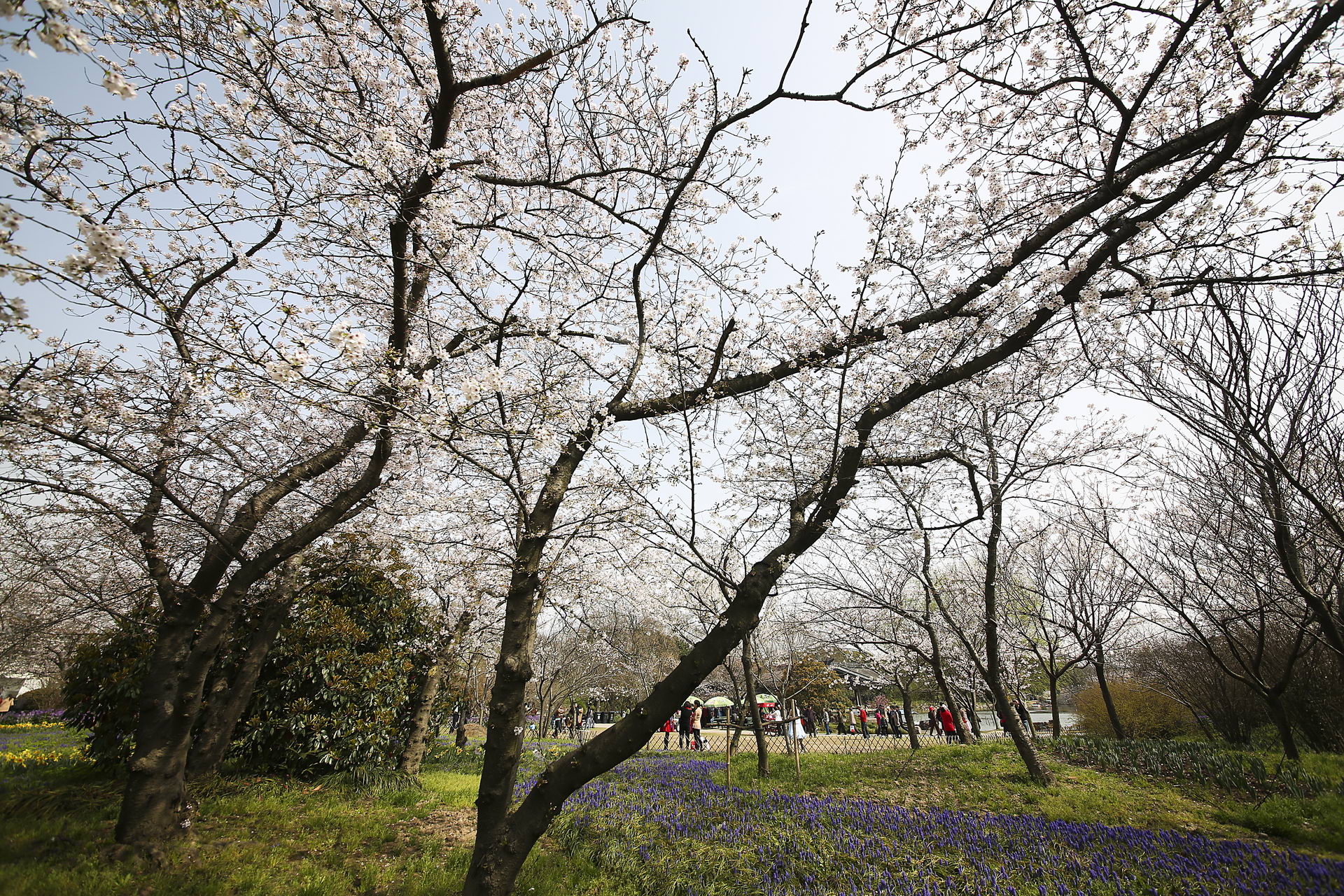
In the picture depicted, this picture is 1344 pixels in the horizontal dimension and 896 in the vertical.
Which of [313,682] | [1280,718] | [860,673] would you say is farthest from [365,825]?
[860,673]

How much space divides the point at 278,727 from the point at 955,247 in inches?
381

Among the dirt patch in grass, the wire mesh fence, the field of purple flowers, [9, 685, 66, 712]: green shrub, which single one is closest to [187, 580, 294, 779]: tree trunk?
the dirt patch in grass

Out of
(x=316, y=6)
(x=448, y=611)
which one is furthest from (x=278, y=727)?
(x=316, y=6)

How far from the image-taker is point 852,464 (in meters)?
3.82

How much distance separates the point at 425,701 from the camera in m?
8.30

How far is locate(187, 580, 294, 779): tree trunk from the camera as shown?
5875 mm

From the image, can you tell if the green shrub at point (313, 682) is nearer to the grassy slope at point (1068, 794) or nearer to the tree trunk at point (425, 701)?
the tree trunk at point (425, 701)

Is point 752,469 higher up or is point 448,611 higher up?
point 752,469

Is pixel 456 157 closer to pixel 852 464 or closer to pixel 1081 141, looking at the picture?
pixel 852 464

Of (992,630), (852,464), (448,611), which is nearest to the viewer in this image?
(852,464)

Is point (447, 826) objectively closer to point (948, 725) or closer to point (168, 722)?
point (168, 722)

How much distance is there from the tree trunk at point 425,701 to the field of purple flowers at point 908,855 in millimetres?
3269

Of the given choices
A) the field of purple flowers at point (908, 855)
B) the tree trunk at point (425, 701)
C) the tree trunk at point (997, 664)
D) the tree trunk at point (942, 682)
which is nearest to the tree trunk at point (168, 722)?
the field of purple flowers at point (908, 855)

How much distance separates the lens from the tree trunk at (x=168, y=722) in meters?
4.07
